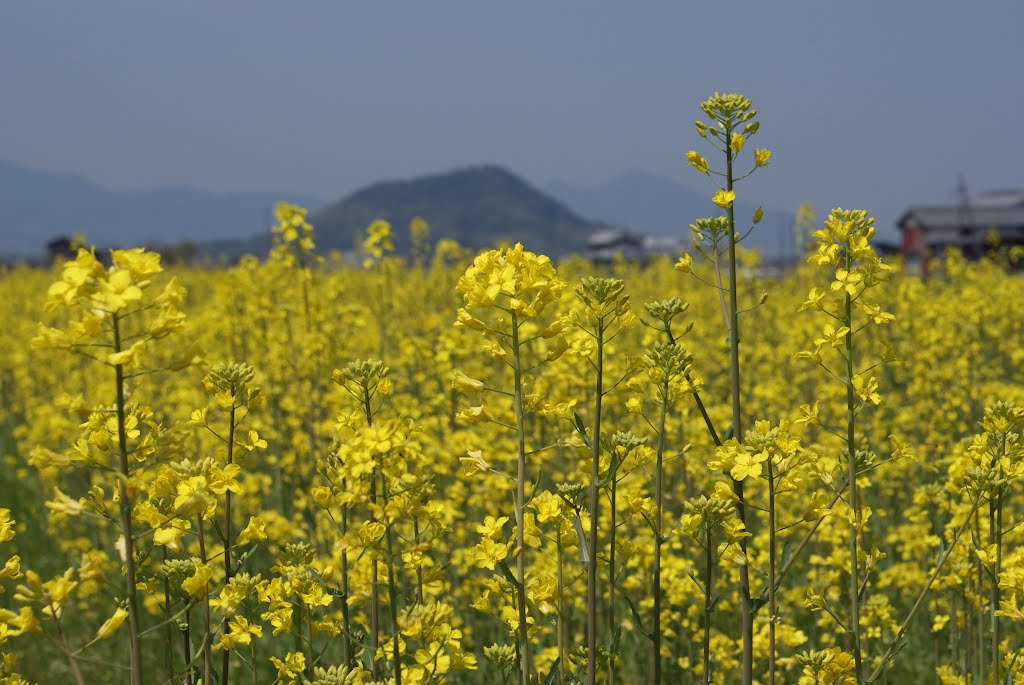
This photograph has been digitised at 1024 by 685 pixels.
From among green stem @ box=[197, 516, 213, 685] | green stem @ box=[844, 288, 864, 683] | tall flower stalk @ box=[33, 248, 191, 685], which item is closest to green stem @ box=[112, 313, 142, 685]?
tall flower stalk @ box=[33, 248, 191, 685]

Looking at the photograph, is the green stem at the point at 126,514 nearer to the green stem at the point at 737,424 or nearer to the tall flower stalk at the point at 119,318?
the tall flower stalk at the point at 119,318

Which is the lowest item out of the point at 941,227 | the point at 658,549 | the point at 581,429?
the point at 658,549

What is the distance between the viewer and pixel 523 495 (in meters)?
2.43

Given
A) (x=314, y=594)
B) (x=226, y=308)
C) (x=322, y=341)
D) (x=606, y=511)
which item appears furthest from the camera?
(x=226, y=308)

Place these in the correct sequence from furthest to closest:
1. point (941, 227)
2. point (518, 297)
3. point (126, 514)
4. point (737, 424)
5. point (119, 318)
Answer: point (941, 227), point (737, 424), point (518, 297), point (126, 514), point (119, 318)

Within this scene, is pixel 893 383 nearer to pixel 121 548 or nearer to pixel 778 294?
pixel 778 294

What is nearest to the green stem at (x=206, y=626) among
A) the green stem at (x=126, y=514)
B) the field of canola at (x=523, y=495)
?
the field of canola at (x=523, y=495)

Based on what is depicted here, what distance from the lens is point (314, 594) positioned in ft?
9.19

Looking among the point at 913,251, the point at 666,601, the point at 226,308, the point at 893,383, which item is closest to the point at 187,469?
the point at 666,601

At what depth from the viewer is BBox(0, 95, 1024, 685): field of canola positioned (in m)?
2.41

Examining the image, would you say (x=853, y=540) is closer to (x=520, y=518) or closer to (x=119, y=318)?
(x=520, y=518)

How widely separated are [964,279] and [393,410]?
40.4 ft

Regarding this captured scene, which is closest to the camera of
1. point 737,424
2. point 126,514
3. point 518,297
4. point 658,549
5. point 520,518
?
point 126,514

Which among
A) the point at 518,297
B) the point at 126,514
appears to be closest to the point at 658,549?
the point at 518,297
